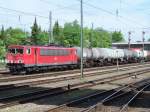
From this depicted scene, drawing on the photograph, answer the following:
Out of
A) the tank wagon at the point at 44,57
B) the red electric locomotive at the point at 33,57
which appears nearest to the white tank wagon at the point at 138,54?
the tank wagon at the point at 44,57

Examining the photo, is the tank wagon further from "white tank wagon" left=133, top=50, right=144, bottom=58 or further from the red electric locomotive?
"white tank wagon" left=133, top=50, right=144, bottom=58

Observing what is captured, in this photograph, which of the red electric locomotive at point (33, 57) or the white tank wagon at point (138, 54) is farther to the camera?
the white tank wagon at point (138, 54)

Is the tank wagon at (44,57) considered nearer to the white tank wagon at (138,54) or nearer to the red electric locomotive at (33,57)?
the red electric locomotive at (33,57)

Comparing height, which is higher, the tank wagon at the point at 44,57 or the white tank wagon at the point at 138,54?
the white tank wagon at the point at 138,54

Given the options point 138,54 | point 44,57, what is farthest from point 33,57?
point 138,54

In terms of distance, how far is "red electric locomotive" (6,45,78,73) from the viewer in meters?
39.9

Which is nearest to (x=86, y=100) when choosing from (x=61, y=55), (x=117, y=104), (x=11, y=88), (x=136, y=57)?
(x=117, y=104)

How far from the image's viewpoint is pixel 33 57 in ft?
135

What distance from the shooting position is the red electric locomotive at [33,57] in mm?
39875

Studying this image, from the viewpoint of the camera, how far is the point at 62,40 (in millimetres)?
135500

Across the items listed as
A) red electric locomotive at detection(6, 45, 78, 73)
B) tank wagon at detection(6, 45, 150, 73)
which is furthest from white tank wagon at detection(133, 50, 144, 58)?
red electric locomotive at detection(6, 45, 78, 73)

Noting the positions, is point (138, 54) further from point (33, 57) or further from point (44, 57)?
point (33, 57)

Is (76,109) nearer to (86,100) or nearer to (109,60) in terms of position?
(86,100)

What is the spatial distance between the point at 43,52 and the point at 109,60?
29.6 meters
